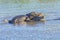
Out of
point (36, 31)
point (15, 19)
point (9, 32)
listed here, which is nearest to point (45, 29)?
point (36, 31)

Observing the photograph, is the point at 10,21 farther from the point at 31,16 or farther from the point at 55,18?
the point at 55,18

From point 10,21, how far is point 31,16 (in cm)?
92

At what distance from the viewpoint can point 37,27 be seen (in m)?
12.0

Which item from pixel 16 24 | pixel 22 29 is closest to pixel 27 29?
pixel 22 29

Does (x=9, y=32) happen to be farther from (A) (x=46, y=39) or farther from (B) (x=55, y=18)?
(B) (x=55, y=18)

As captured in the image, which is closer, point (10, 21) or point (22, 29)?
point (22, 29)

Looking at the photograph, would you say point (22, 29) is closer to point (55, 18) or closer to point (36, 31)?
point (36, 31)

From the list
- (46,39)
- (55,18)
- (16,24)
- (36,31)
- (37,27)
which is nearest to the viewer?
(46,39)

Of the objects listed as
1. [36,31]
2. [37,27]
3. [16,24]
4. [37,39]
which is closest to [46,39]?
[37,39]

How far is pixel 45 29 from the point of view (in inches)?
455

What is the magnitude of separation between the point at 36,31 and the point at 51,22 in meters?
2.02

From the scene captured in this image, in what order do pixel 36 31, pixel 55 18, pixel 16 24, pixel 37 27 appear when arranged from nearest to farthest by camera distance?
pixel 36 31, pixel 37 27, pixel 16 24, pixel 55 18

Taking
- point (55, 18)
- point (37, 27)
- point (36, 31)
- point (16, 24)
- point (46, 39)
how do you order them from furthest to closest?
point (55, 18)
point (16, 24)
point (37, 27)
point (36, 31)
point (46, 39)

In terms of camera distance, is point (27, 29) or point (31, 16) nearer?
point (27, 29)
